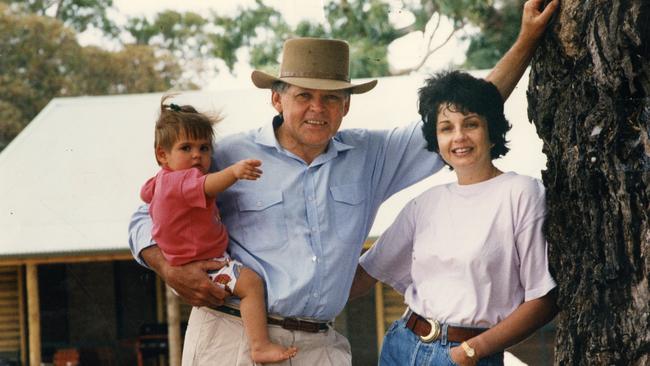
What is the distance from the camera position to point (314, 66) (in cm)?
362

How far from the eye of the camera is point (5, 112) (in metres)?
23.8

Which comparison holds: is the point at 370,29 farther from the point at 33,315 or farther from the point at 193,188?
the point at 193,188

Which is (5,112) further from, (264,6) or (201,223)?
(201,223)

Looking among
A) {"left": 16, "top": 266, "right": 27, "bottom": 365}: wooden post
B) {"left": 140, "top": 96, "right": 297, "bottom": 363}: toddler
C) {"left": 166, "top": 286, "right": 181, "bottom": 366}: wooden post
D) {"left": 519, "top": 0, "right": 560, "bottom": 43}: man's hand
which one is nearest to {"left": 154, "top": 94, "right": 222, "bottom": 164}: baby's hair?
{"left": 140, "top": 96, "right": 297, "bottom": 363}: toddler

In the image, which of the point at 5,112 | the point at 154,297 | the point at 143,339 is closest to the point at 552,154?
the point at 143,339

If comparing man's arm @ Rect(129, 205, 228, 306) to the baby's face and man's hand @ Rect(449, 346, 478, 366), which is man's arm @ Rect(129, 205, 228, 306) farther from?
man's hand @ Rect(449, 346, 478, 366)

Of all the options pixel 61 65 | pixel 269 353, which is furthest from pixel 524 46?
pixel 61 65

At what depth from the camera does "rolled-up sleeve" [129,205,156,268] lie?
3.71 metres

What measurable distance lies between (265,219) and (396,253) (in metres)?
0.46

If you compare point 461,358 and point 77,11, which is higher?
point 77,11

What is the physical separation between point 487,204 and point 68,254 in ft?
31.1

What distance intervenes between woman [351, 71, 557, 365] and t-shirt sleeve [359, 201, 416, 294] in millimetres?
92

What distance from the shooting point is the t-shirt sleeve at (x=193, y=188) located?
3.40 metres

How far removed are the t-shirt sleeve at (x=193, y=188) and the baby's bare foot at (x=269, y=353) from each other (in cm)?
51
